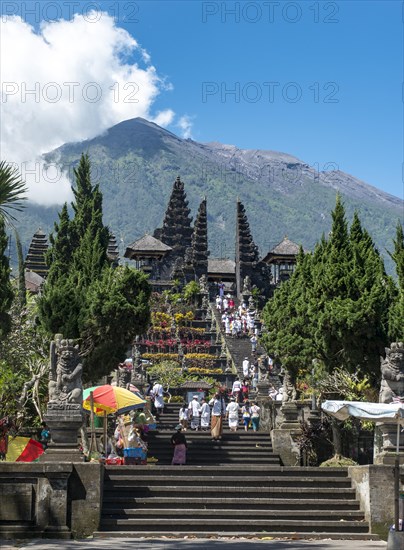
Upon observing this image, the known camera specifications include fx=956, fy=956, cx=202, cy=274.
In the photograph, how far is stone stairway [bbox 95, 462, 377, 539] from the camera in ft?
56.5

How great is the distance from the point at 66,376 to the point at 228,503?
12.8 feet

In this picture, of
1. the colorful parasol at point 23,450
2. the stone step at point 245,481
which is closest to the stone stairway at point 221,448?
the colorful parasol at point 23,450

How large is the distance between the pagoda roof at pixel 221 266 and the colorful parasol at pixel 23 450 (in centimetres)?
6928

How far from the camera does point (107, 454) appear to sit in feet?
76.9

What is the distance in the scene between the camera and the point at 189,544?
51.0ft

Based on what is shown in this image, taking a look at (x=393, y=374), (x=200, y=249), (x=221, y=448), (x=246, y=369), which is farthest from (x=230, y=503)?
(x=200, y=249)

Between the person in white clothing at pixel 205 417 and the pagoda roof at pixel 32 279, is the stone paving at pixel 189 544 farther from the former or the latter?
the pagoda roof at pixel 32 279

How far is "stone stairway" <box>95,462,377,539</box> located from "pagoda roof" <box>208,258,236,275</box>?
7214 centimetres

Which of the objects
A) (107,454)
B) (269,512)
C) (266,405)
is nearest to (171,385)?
(266,405)

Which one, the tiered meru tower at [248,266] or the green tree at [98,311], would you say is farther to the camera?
the tiered meru tower at [248,266]

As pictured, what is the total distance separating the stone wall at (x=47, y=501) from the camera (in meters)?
16.6

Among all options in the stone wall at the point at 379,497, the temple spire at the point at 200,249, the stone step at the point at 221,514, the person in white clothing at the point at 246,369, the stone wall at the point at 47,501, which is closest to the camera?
the stone wall at the point at 47,501

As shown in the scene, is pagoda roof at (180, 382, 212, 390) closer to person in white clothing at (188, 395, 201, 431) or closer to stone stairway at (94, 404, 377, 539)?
person in white clothing at (188, 395, 201, 431)

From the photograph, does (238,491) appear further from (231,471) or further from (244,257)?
(244,257)
